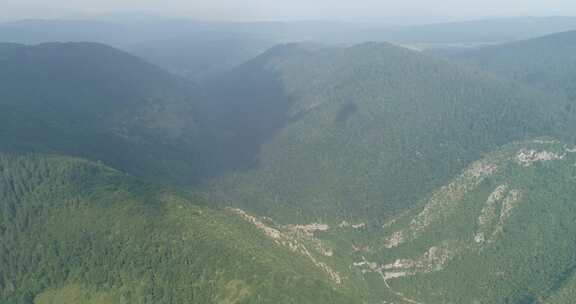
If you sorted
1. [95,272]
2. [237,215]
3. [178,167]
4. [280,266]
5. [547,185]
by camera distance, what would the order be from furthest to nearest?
[178,167] → [547,185] → [237,215] → [95,272] → [280,266]

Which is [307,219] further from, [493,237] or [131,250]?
[131,250]

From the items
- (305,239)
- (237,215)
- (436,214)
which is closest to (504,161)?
(436,214)

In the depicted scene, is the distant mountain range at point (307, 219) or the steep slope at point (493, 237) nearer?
the distant mountain range at point (307, 219)

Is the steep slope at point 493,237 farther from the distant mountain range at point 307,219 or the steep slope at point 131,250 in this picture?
the steep slope at point 131,250

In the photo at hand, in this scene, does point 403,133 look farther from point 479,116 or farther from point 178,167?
point 178,167

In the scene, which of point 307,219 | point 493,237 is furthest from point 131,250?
point 493,237

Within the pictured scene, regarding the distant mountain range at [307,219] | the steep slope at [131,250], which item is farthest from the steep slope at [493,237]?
the steep slope at [131,250]
